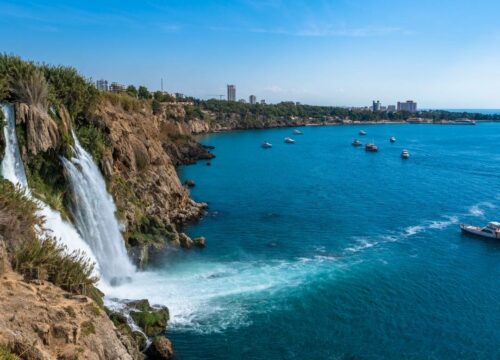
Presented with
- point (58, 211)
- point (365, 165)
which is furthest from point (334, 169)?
point (58, 211)

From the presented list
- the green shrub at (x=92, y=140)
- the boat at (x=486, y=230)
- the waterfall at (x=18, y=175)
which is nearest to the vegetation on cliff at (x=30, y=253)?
the waterfall at (x=18, y=175)

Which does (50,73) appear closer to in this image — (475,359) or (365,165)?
(475,359)

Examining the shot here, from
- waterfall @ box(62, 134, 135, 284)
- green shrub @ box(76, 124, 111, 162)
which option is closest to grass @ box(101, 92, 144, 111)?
green shrub @ box(76, 124, 111, 162)

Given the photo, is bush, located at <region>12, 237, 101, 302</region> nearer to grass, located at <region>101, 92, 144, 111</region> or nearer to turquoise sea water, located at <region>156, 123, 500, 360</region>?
turquoise sea water, located at <region>156, 123, 500, 360</region>

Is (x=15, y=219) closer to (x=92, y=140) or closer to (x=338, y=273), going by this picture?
(x=92, y=140)

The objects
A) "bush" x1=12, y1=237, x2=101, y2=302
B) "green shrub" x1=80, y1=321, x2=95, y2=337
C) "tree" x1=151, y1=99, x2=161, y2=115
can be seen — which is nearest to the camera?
"green shrub" x1=80, y1=321, x2=95, y2=337

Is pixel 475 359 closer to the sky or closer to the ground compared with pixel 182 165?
closer to the ground

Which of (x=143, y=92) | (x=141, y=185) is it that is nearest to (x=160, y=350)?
(x=141, y=185)
